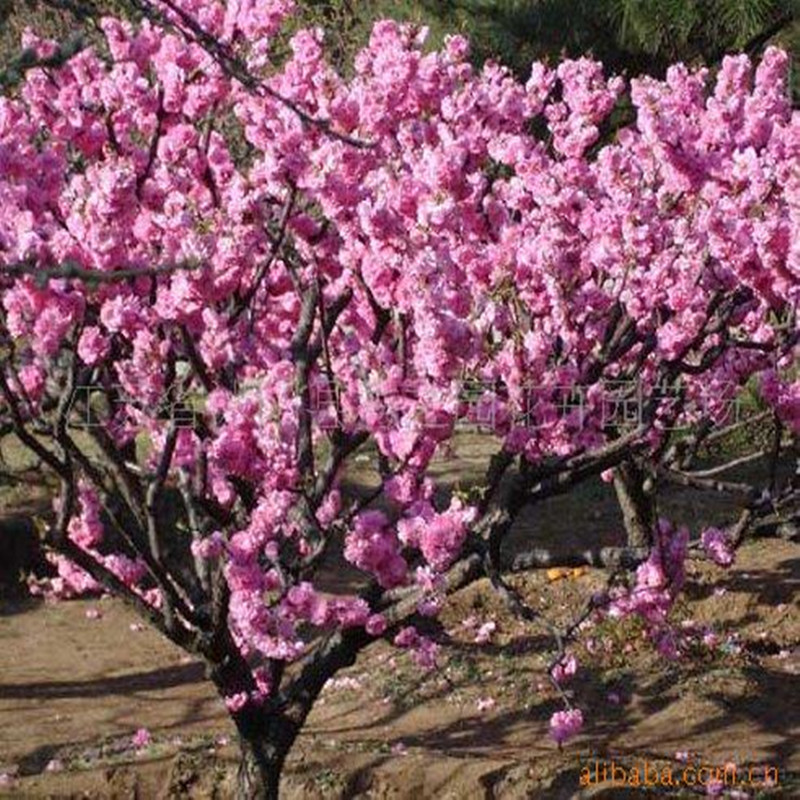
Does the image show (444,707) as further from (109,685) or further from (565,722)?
(565,722)

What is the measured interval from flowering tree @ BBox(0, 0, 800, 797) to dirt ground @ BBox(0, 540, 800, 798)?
650 mm

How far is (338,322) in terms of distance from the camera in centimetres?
594

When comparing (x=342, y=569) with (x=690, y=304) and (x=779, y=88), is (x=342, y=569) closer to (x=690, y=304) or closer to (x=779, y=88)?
(x=779, y=88)

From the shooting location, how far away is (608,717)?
6.87 metres

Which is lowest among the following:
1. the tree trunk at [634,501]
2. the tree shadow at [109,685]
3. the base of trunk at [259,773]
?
the base of trunk at [259,773]

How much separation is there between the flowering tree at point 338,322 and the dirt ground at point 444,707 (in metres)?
0.65

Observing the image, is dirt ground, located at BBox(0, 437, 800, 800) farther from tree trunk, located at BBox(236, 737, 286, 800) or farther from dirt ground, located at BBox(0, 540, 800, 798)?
tree trunk, located at BBox(236, 737, 286, 800)

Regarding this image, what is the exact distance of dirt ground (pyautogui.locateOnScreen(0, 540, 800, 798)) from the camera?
5.75 meters

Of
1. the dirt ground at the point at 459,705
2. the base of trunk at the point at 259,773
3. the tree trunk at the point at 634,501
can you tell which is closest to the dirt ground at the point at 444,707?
the dirt ground at the point at 459,705

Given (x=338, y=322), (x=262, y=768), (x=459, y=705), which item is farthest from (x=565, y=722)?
(x=459, y=705)

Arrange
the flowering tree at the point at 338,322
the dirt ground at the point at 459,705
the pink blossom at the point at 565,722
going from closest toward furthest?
the flowering tree at the point at 338,322, the pink blossom at the point at 565,722, the dirt ground at the point at 459,705

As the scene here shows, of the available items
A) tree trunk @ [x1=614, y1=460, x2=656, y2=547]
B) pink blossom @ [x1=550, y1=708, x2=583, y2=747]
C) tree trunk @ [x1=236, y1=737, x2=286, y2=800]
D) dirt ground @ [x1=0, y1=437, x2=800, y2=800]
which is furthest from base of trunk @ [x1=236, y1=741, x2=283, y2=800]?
tree trunk @ [x1=614, y1=460, x2=656, y2=547]

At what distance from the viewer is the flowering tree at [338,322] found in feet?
14.9

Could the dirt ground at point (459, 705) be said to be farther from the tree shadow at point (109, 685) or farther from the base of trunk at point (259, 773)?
the base of trunk at point (259, 773)
